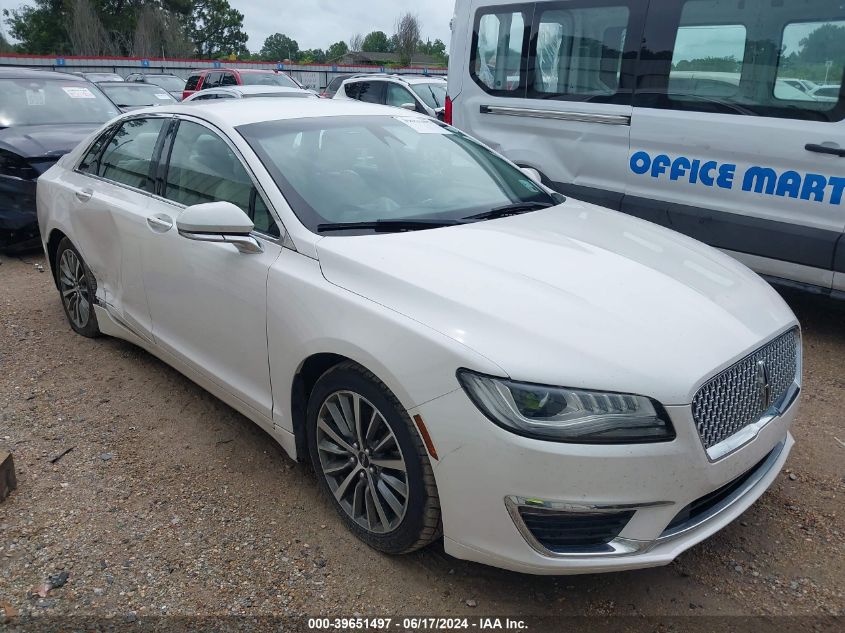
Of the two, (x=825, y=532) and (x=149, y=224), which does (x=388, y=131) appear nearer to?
(x=149, y=224)

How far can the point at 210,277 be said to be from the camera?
10.1 feet

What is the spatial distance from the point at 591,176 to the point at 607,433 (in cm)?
404

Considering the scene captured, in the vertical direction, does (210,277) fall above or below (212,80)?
below

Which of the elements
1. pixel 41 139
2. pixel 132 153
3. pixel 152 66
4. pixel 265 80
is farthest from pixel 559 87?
pixel 152 66

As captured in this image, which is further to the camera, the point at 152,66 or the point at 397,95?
the point at 152,66

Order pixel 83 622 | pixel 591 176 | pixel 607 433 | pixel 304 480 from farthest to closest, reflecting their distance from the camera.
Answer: pixel 591 176
pixel 304 480
pixel 83 622
pixel 607 433

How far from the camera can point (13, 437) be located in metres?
3.48

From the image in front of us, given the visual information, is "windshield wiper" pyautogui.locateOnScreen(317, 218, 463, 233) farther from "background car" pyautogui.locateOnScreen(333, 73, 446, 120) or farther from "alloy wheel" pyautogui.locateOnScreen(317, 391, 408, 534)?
"background car" pyautogui.locateOnScreen(333, 73, 446, 120)

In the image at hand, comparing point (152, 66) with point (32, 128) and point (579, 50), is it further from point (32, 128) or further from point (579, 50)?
point (579, 50)

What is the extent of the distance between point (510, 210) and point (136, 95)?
12.9 m

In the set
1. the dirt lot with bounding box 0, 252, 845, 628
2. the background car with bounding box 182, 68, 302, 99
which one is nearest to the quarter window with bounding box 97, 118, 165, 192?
the dirt lot with bounding box 0, 252, 845, 628

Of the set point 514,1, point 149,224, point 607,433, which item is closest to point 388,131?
point 149,224

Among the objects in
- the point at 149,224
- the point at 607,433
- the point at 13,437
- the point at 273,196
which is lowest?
the point at 13,437

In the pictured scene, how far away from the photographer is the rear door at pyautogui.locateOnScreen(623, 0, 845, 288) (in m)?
4.34
